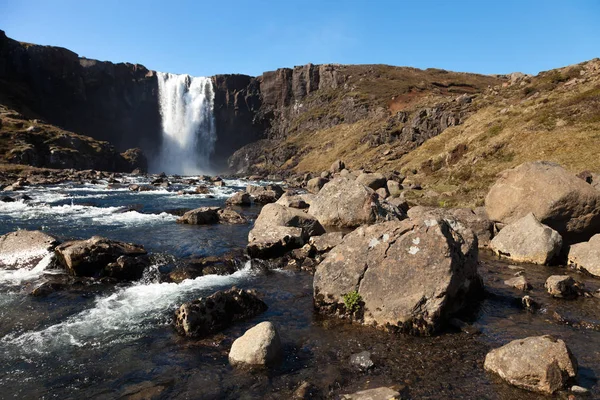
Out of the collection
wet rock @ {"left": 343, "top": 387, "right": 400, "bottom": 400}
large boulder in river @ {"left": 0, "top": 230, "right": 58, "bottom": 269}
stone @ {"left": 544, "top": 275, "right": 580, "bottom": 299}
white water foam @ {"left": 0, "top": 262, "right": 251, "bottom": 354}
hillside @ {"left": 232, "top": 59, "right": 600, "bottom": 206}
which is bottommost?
white water foam @ {"left": 0, "top": 262, "right": 251, "bottom": 354}

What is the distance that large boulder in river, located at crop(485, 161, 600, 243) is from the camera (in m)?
17.4

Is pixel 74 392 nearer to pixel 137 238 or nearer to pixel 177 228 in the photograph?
pixel 137 238

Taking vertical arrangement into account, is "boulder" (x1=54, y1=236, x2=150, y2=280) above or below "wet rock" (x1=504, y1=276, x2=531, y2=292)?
below

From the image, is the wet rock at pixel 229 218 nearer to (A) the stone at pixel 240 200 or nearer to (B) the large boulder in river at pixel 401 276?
(A) the stone at pixel 240 200

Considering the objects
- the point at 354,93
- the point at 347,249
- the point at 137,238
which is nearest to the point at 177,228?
the point at 137,238

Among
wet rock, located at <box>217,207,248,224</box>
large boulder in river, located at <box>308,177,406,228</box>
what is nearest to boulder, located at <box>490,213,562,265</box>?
large boulder in river, located at <box>308,177,406,228</box>

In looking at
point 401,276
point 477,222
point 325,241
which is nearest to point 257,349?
point 401,276

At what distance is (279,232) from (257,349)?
426 inches

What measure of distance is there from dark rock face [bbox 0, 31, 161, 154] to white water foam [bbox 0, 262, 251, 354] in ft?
472

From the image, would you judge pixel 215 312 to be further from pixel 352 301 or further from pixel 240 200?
pixel 240 200

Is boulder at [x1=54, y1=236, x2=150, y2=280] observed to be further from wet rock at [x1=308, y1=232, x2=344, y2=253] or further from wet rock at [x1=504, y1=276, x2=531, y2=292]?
wet rock at [x1=504, y1=276, x2=531, y2=292]

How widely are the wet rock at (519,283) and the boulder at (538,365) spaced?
20.6 ft

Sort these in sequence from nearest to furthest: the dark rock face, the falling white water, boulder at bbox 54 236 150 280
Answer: boulder at bbox 54 236 150 280
the dark rock face
the falling white water

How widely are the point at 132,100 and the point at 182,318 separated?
166 m
